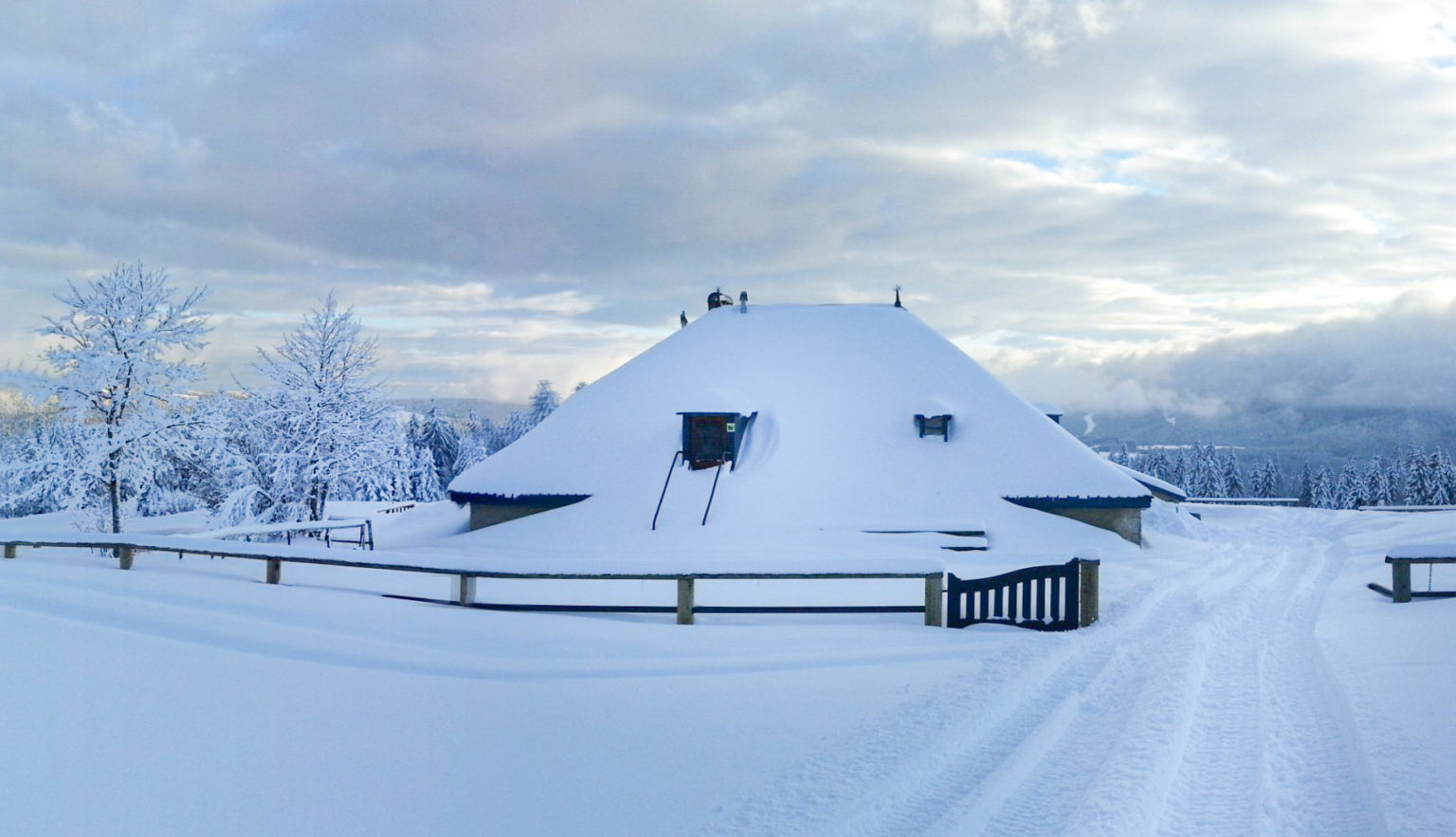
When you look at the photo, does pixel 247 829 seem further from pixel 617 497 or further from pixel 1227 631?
pixel 617 497

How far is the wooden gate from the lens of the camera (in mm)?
12281

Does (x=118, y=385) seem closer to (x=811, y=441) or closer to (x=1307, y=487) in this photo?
(x=811, y=441)

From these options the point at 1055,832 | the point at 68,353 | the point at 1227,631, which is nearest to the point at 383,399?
the point at 68,353

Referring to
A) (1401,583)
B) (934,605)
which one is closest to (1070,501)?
(1401,583)

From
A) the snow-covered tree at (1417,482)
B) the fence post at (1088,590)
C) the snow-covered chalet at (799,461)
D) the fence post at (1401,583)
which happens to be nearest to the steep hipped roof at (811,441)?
the snow-covered chalet at (799,461)

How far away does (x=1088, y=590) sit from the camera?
12.6 m

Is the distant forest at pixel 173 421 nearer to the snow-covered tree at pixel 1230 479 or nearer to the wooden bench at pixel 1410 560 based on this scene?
the wooden bench at pixel 1410 560

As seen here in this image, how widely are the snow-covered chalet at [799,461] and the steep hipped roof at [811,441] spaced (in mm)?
61

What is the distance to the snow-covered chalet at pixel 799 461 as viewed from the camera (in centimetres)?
2638

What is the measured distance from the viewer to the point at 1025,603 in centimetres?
1235

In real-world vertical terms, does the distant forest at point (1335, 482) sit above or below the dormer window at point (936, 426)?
below

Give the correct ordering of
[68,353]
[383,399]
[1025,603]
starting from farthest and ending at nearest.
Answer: [383,399] → [68,353] → [1025,603]

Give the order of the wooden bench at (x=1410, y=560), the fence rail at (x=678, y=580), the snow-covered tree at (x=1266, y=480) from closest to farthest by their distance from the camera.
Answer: the fence rail at (x=678, y=580)
the wooden bench at (x=1410, y=560)
the snow-covered tree at (x=1266, y=480)

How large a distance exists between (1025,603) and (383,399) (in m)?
29.2
